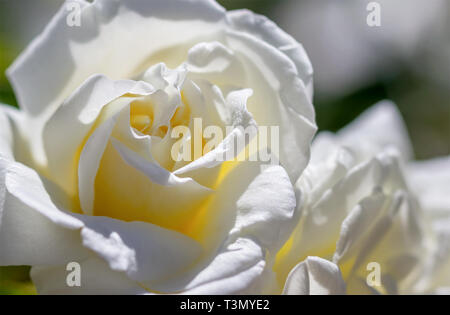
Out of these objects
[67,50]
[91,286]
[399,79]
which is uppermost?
[67,50]

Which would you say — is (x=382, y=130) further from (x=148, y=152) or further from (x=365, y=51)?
(x=365, y=51)

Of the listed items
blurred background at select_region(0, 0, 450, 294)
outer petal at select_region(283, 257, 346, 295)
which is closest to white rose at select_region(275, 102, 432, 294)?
outer petal at select_region(283, 257, 346, 295)

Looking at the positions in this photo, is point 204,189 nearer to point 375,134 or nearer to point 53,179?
point 53,179

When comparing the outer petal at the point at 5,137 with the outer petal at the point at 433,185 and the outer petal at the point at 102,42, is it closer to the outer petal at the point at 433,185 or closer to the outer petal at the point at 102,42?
the outer petal at the point at 102,42

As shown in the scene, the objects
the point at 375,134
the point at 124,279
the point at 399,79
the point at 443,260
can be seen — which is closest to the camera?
the point at 124,279

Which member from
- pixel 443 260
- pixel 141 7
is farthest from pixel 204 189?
pixel 443 260

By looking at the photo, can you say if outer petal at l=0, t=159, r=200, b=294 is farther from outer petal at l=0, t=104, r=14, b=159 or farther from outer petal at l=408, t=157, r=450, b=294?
outer petal at l=408, t=157, r=450, b=294
